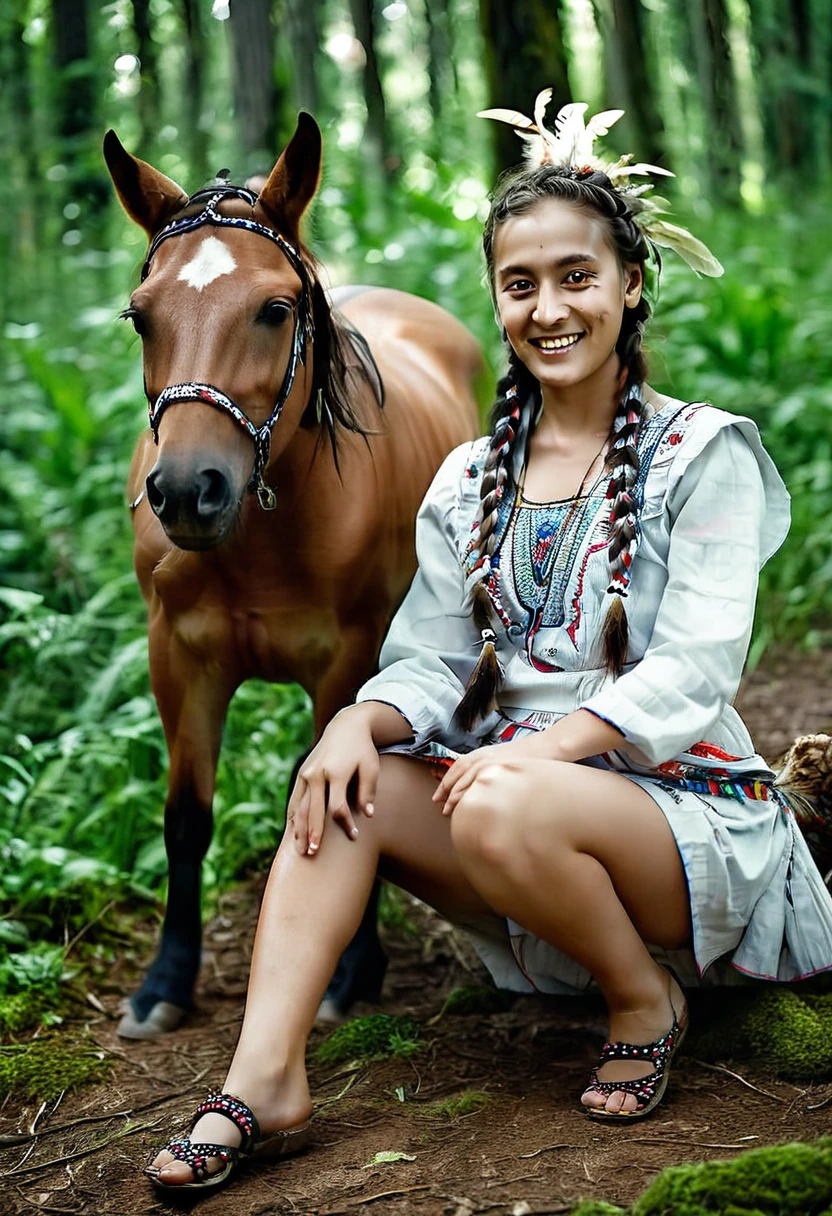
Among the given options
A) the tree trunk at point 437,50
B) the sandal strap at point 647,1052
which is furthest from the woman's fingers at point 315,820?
the tree trunk at point 437,50

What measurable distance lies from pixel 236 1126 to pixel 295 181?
1922 millimetres

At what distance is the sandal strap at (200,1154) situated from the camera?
2.14 m

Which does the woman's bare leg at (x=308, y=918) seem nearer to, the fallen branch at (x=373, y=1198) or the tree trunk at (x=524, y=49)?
the fallen branch at (x=373, y=1198)

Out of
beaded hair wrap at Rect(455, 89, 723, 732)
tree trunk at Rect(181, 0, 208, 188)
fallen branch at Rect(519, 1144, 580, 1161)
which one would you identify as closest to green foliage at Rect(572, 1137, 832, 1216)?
fallen branch at Rect(519, 1144, 580, 1161)

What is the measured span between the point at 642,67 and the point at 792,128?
309cm

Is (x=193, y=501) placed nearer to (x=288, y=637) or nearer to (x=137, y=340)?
(x=288, y=637)

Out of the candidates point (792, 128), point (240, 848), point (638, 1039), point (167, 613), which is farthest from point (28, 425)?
point (792, 128)

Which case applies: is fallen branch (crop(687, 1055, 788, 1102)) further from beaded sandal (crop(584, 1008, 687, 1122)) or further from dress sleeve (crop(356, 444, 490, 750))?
dress sleeve (crop(356, 444, 490, 750))

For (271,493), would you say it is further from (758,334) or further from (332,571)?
(758,334)

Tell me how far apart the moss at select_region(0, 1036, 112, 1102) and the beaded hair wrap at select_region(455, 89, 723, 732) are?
120 centimetres

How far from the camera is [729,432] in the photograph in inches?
98.2

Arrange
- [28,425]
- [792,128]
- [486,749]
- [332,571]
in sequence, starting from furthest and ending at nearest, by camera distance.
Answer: [792,128], [28,425], [332,571], [486,749]

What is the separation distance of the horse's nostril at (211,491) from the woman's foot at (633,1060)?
3.99 ft

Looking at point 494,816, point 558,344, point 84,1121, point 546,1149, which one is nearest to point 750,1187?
point 546,1149
